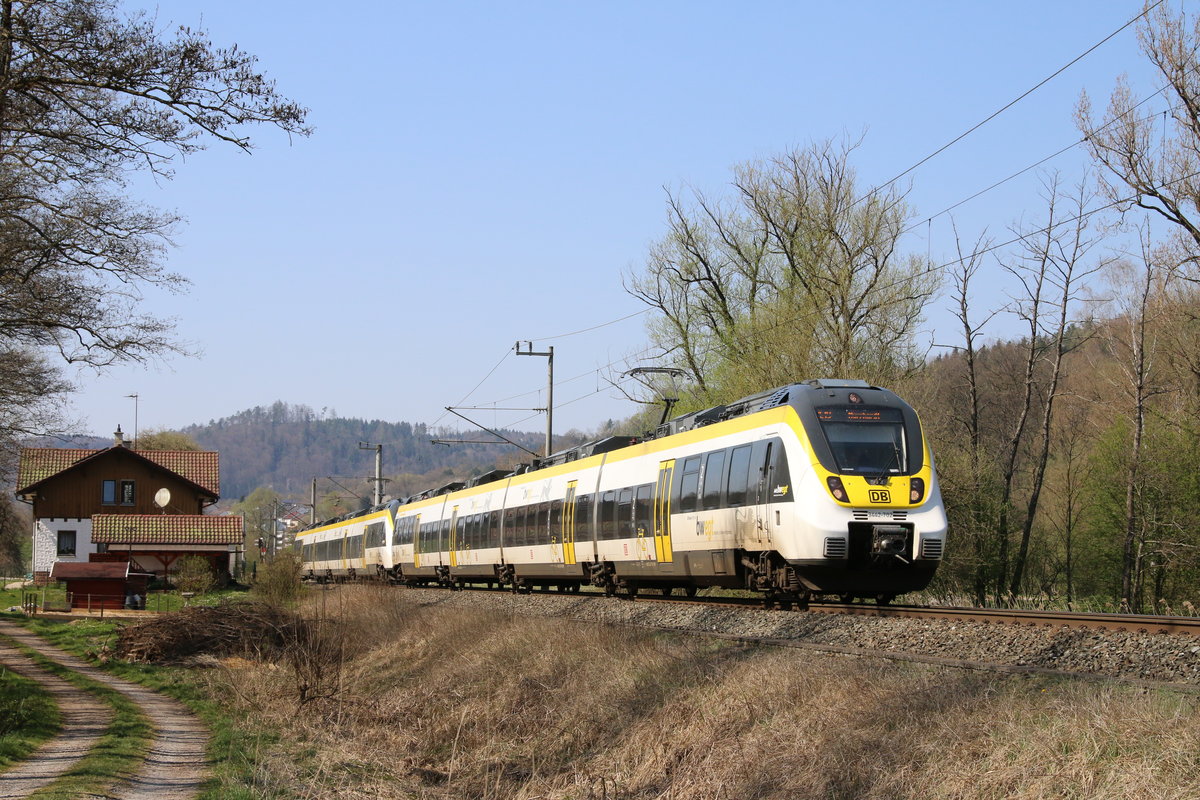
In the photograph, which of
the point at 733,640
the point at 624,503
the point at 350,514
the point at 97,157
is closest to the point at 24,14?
the point at 97,157

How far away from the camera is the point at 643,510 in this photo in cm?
2250

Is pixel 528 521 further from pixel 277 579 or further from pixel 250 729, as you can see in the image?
pixel 250 729

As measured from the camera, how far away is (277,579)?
106ft

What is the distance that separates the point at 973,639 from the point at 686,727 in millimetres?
3991

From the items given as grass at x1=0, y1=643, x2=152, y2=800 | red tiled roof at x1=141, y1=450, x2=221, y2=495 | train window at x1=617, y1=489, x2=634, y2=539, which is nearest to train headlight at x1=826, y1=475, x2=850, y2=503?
train window at x1=617, y1=489, x2=634, y2=539

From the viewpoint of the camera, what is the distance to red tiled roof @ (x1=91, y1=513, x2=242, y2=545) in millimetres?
50625

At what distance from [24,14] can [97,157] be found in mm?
1952

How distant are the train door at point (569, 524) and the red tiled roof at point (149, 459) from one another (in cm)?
4274

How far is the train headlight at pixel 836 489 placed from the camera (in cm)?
1627

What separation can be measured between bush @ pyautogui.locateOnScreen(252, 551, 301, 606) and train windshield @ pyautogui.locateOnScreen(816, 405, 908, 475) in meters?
19.6

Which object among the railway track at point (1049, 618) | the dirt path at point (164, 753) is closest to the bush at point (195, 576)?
the dirt path at point (164, 753)

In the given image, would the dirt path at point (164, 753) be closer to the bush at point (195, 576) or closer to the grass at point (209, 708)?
the grass at point (209, 708)

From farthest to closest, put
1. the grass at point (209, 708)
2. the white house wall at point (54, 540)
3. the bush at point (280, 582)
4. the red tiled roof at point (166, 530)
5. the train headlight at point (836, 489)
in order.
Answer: the white house wall at point (54, 540)
the red tiled roof at point (166, 530)
the bush at point (280, 582)
the train headlight at point (836, 489)
the grass at point (209, 708)

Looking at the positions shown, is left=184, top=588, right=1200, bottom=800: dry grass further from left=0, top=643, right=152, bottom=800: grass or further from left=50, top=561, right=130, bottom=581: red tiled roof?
left=50, top=561, right=130, bottom=581: red tiled roof
